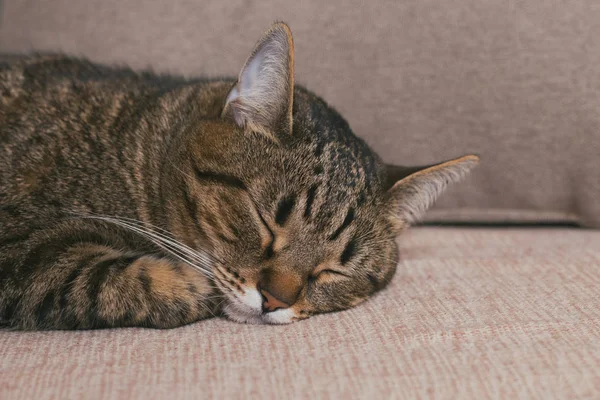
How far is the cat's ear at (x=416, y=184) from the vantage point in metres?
1.46

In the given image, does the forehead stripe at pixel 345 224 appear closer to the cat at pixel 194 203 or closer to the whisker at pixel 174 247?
the cat at pixel 194 203

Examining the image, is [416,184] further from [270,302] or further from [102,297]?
[102,297]

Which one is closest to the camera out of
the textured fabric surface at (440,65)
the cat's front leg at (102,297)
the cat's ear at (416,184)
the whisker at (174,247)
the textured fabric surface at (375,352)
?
the textured fabric surface at (375,352)

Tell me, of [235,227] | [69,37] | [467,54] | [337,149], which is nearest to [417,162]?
[467,54]

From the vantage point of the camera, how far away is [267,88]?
135 centimetres

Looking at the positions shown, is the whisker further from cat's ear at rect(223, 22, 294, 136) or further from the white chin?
cat's ear at rect(223, 22, 294, 136)

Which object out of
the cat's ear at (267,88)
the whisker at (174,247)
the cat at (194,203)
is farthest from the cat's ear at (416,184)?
the whisker at (174,247)

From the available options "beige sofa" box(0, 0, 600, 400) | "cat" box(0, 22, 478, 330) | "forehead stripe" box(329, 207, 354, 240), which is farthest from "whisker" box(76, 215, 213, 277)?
"forehead stripe" box(329, 207, 354, 240)

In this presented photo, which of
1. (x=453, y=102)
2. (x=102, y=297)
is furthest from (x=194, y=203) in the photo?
(x=453, y=102)

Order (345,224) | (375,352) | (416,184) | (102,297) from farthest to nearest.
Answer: (416,184) → (345,224) → (102,297) → (375,352)

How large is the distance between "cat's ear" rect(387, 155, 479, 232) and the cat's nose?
0.38 metres

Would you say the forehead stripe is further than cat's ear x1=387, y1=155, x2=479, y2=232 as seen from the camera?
No

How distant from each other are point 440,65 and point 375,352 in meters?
1.03

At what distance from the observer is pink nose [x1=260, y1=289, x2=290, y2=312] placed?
4.10ft
